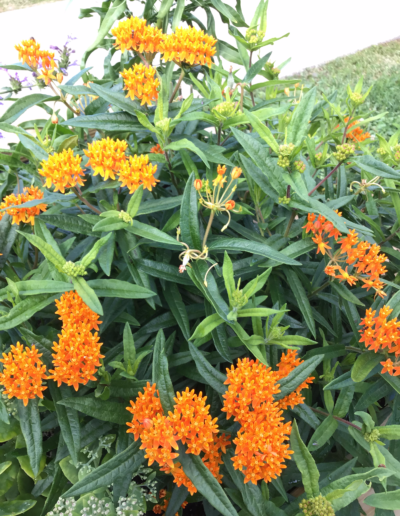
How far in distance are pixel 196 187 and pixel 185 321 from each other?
36 centimetres

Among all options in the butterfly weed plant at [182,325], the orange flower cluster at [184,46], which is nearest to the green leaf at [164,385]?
the butterfly weed plant at [182,325]

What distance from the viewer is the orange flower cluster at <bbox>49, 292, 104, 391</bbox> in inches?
35.4

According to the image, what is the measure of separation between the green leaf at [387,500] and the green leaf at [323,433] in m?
0.18

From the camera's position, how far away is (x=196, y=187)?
0.93 meters

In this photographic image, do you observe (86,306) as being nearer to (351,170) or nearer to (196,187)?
(196,187)

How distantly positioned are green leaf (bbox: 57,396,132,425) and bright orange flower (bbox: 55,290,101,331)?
7.3 inches

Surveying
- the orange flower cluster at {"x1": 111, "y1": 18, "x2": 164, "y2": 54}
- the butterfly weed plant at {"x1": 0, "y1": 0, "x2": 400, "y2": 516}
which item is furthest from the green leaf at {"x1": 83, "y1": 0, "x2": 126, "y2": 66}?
the orange flower cluster at {"x1": 111, "y1": 18, "x2": 164, "y2": 54}

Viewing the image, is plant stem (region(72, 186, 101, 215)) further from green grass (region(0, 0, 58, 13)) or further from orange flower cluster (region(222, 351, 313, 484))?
green grass (region(0, 0, 58, 13))

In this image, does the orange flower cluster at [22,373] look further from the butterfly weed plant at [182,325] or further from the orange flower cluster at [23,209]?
the orange flower cluster at [23,209]

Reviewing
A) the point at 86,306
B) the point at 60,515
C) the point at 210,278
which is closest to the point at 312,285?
the point at 210,278

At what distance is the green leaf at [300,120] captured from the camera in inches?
39.6

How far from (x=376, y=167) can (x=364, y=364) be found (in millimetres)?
518

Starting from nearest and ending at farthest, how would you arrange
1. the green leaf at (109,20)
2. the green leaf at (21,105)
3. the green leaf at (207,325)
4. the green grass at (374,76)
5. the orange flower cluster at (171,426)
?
1. the orange flower cluster at (171,426)
2. the green leaf at (207,325)
3. the green leaf at (21,105)
4. the green leaf at (109,20)
5. the green grass at (374,76)

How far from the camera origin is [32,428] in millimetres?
1021
